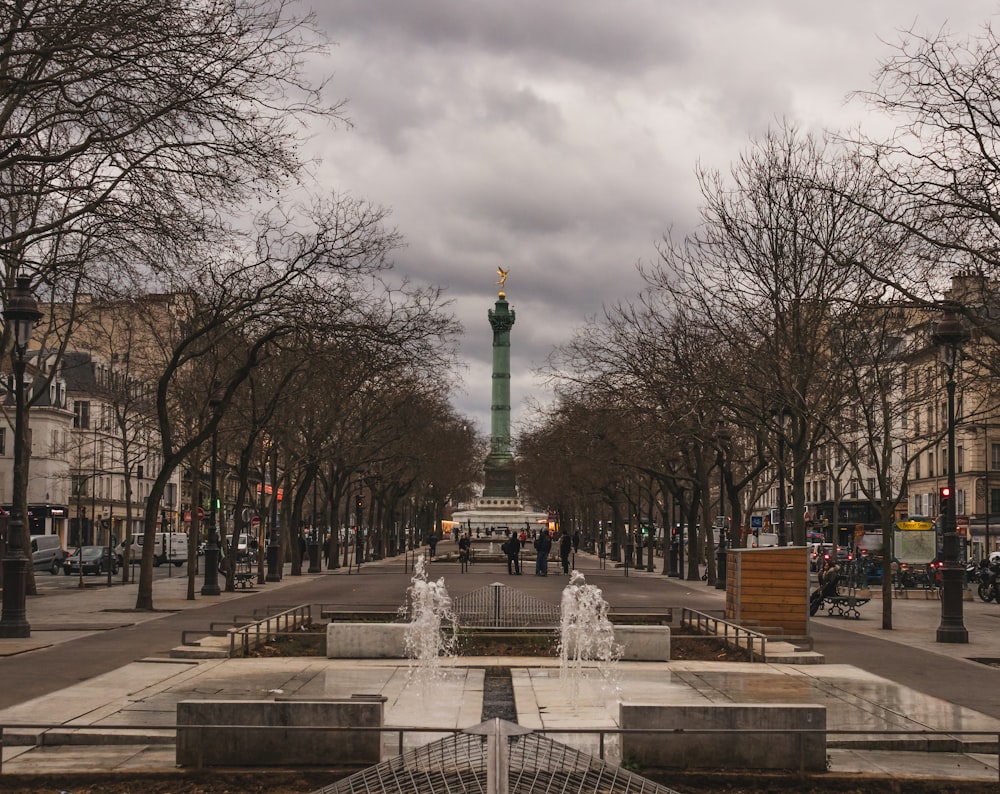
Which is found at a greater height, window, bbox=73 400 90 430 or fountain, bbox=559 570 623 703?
window, bbox=73 400 90 430

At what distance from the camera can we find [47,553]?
201ft

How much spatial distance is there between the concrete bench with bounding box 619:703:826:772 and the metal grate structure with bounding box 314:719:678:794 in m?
3.28

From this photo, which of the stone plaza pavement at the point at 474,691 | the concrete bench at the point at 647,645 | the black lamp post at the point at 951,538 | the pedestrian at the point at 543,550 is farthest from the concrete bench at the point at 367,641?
the pedestrian at the point at 543,550

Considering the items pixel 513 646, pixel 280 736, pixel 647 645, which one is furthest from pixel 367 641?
pixel 280 736

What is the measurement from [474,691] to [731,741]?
5.48 m

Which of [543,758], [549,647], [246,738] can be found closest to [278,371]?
[549,647]

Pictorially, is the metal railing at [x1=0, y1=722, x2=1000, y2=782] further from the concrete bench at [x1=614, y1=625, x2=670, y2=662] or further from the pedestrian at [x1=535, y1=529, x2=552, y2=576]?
the pedestrian at [x1=535, y1=529, x2=552, y2=576]

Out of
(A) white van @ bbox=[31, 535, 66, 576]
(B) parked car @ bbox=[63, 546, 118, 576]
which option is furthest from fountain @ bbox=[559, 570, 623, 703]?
(A) white van @ bbox=[31, 535, 66, 576]

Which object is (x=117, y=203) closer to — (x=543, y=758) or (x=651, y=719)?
(x=651, y=719)

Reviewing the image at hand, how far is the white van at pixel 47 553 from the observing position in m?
60.9

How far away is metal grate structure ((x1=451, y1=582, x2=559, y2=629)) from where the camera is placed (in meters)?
23.8

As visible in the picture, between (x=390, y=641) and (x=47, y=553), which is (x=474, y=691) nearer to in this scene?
(x=390, y=641)

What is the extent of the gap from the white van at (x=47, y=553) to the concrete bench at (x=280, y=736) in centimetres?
5211

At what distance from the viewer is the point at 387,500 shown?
89.2 m
